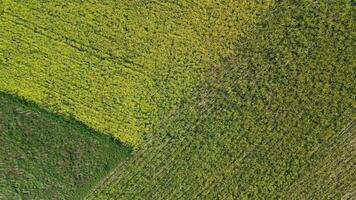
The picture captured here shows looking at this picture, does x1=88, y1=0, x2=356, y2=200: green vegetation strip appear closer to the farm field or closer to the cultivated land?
the farm field

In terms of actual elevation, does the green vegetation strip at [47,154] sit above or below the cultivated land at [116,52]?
below

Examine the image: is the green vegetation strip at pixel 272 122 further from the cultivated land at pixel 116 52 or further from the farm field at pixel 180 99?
the cultivated land at pixel 116 52

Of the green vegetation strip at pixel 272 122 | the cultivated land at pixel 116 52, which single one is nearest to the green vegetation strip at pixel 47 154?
the cultivated land at pixel 116 52

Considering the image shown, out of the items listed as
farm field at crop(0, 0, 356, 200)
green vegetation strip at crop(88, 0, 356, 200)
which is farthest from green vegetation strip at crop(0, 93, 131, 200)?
green vegetation strip at crop(88, 0, 356, 200)

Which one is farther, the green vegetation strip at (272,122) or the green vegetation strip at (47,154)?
the green vegetation strip at (272,122)

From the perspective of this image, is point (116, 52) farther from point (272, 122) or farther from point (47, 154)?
point (272, 122)

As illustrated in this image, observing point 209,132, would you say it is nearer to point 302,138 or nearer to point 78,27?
point 302,138

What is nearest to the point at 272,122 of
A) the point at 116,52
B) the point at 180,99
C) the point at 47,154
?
the point at 180,99
